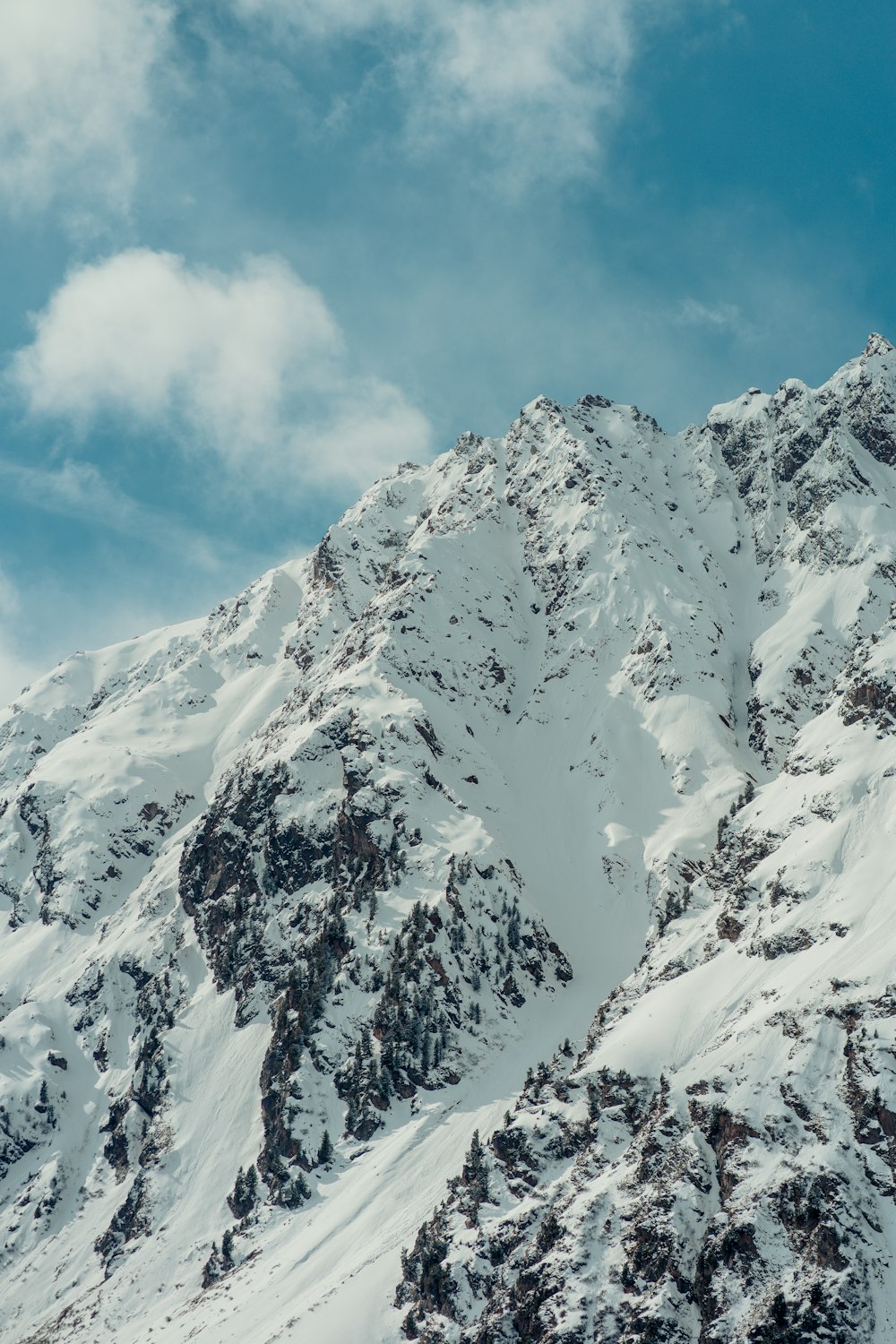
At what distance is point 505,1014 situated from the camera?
13800 centimetres

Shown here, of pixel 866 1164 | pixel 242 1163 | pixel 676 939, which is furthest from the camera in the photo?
pixel 242 1163

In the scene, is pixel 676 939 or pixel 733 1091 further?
pixel 676 939

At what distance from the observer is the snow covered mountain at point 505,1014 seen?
3425 inches

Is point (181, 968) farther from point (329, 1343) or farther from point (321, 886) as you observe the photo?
point (329, 1343)

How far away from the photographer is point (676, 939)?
128m

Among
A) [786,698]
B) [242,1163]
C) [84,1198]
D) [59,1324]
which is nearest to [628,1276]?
[242,1163]

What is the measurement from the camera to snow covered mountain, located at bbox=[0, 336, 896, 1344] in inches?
3425

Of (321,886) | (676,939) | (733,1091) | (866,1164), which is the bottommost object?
(866,1164)

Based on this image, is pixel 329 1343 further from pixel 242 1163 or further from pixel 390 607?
pixel 390 607

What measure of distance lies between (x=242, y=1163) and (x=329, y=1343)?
42.3 meters

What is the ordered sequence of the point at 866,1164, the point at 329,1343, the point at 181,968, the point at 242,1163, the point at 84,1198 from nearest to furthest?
the point at 866,1164
the point at 329,1343
the point at 242,1163
the point at 84,1198
the point at 181,968

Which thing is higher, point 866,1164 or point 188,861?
point 188,861

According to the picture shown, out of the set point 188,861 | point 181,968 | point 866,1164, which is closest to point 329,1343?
point 866,1164

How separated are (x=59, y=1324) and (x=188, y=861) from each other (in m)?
66.7
